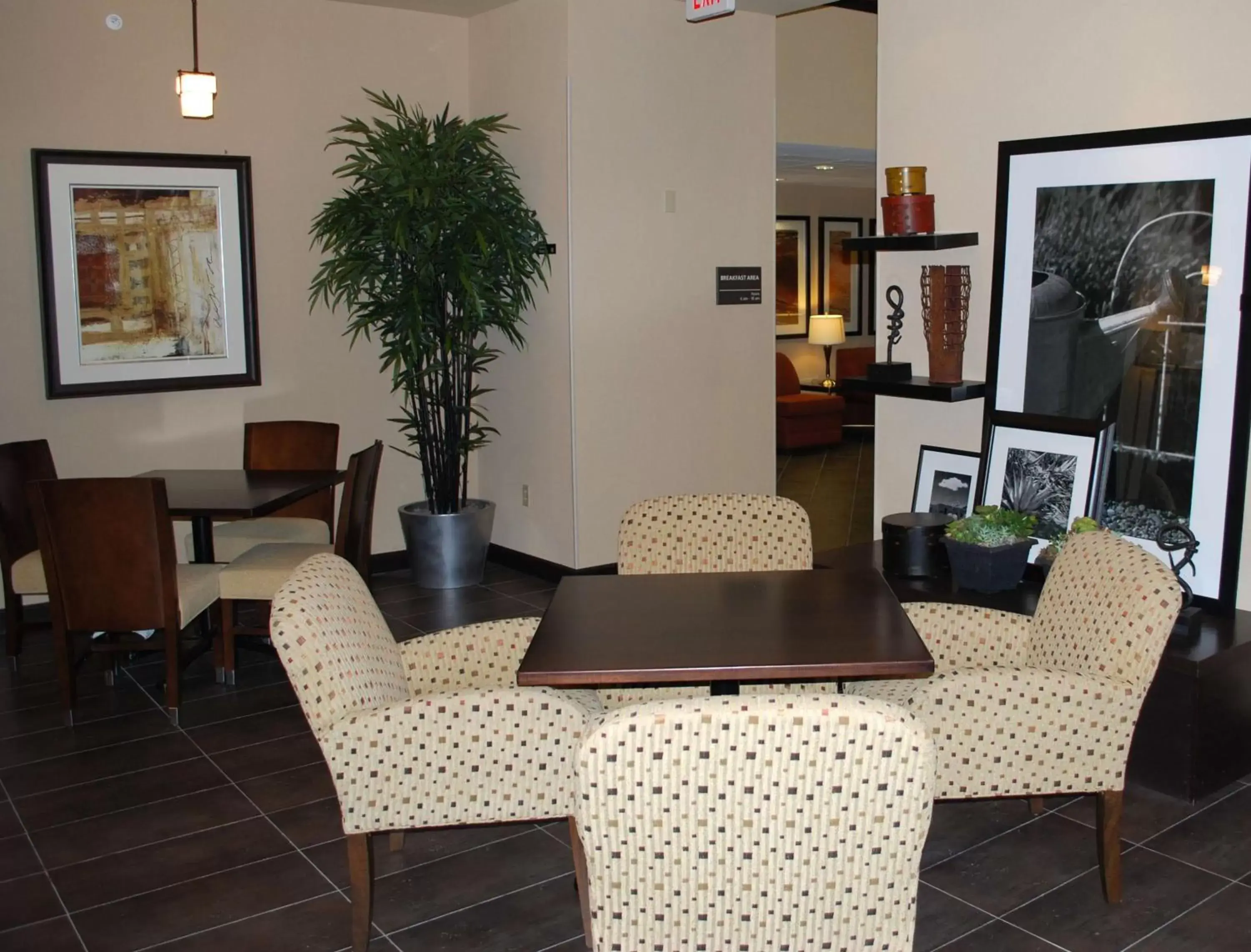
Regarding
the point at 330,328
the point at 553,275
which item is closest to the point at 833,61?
the point at 553,275

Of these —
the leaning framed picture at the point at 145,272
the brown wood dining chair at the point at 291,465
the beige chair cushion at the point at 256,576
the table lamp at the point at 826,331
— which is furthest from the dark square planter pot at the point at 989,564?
the table lamp at the point at 826,331

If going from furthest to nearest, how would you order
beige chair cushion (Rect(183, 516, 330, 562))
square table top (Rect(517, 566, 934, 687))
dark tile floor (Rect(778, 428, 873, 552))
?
dark tile floor (Rect(778, 428, 873, 552)) < beige chair cushion (Rect(183, 516, 330, 562)) < square table top (Rect(517, 566, 934, 687))

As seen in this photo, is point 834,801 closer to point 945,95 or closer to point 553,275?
point 945,95

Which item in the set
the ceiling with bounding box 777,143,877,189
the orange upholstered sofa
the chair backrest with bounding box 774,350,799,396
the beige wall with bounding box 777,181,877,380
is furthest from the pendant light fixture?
the beige wall with bounding box 777,181,877,380

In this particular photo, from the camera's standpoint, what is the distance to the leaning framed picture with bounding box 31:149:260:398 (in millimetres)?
5742

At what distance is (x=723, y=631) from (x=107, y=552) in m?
2.63

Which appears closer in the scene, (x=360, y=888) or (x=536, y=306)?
(x=360, y=888)

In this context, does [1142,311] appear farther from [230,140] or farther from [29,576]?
[230,140]

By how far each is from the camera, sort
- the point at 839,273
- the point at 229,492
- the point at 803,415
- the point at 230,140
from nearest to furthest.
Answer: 1. the point at 229,492
2. the point at 230,140
3. the point at 803,415
4. the point at 839,273

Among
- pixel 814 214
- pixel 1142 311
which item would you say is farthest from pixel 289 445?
pixel 814 214

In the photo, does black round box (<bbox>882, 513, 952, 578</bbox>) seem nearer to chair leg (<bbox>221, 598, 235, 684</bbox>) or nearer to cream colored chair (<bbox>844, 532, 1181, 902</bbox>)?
cream colored chair (<bbox>844, 532, 1181, 902</bbox>)

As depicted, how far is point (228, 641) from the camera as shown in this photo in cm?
488

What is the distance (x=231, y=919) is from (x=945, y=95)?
3.55 meters

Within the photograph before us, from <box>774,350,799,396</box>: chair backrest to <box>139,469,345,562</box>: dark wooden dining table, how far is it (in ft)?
21.9
